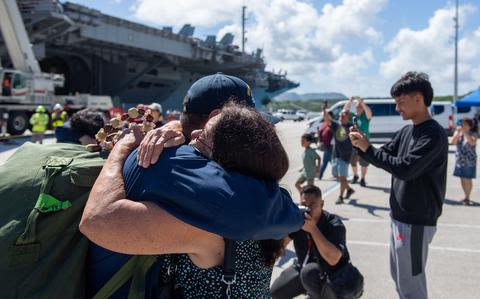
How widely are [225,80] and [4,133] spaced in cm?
2256

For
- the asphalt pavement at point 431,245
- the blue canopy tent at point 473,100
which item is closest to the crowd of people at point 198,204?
the asphalt pavement at point 431,245

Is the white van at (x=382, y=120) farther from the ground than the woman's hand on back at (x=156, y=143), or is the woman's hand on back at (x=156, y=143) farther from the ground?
the white van at (x=382, y=120)

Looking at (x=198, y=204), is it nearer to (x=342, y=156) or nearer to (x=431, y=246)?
(x=431, y=246)

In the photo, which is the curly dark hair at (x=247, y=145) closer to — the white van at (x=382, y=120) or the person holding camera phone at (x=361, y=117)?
the person holding camera phone at (x=361, y=117)

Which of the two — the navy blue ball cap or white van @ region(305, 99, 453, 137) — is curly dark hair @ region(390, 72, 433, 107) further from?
white van @ region(305, 99, 453, 137)

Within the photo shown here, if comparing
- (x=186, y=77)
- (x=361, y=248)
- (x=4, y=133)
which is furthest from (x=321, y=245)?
(x=186, y=77)

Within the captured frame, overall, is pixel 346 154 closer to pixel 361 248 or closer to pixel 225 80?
pixel 361 248

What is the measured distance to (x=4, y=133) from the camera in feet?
70.2

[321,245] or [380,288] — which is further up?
[321,245]

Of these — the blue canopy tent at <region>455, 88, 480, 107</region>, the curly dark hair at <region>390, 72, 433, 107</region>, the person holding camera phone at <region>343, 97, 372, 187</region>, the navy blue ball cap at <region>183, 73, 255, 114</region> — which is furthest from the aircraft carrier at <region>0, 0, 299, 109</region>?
the navy blue ball cap at <region>183, 73, 255, 114</region>

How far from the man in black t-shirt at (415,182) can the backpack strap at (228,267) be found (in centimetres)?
181

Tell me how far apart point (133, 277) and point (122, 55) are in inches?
1674

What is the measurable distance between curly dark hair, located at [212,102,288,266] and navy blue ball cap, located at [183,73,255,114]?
0.15m

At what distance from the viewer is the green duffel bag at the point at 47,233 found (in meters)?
1.39
